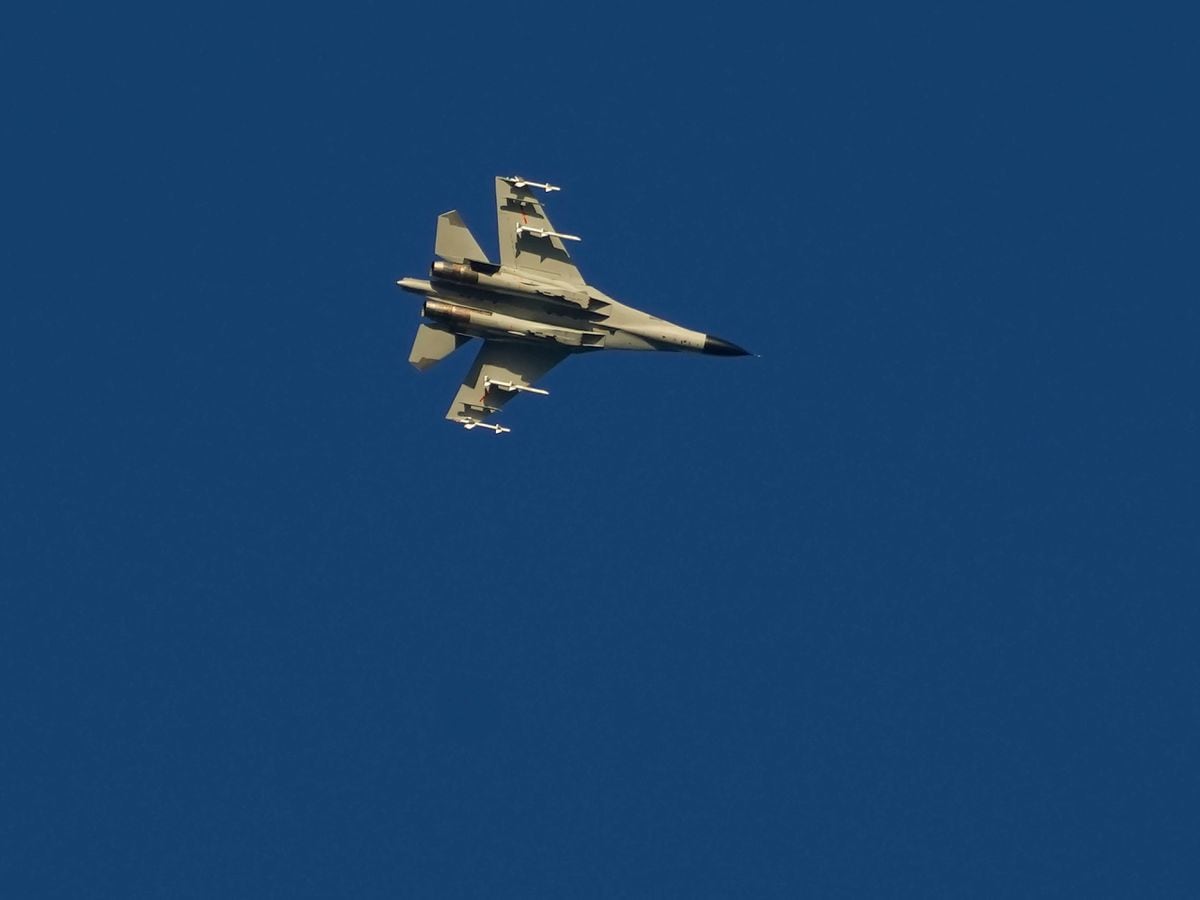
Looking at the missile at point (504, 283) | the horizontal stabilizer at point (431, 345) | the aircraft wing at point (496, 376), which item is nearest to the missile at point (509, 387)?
the aircraft wing at point (496, 376)

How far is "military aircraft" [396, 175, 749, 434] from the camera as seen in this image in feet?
351

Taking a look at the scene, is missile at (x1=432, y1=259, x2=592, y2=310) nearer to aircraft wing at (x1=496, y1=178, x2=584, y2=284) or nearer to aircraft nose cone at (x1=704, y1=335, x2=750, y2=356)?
aircraft wing at (x1=496, y1=178, x2=584, y2=284)

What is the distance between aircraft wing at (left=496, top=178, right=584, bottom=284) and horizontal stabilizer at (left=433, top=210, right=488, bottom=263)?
1548 mm

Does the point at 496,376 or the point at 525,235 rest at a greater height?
the point at 525,235

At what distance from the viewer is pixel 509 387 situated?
10956cm

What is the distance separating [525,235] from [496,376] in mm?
7416

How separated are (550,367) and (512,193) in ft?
29.4

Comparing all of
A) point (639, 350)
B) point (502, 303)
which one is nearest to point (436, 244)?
point (502, 303)

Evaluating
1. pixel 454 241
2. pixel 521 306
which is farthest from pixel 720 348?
pixel 454 241

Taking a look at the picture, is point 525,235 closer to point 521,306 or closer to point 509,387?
point 521,306

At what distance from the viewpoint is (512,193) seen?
352ft

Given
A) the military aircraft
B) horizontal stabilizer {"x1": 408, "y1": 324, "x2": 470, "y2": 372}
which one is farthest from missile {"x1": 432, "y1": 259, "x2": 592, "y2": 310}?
horizontal stabilizer {"x1": 408, "y1": 324, "x2": 470, "y2": 372}

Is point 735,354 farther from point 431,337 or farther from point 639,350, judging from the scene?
point 431,337

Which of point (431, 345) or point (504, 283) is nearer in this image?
point (504, 283)
